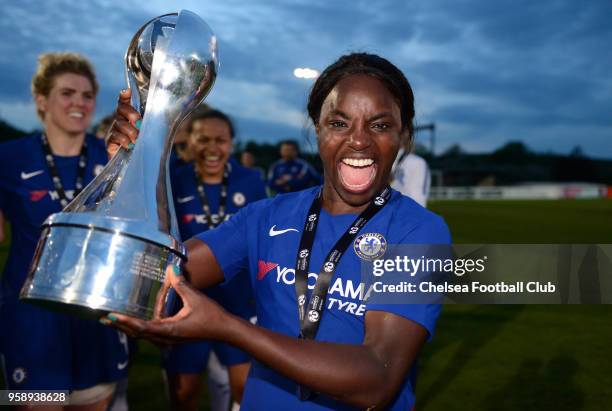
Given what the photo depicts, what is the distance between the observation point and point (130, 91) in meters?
1.73

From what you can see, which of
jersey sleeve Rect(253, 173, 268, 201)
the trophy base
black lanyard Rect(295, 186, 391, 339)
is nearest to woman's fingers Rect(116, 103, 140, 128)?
the trophy base

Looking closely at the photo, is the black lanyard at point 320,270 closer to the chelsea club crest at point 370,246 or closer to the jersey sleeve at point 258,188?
the chelsea club crest at point 370,246

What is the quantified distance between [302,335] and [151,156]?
663mm

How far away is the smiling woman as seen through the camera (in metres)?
1.58

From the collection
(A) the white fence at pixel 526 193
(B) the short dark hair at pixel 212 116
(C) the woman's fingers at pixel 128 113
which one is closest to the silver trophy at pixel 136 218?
(C) the woman's fingers at pixel 128 113

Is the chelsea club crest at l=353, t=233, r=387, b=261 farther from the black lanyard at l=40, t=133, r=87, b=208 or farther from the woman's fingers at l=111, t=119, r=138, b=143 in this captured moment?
the black lanyard at l=40, t=133, r=87, b=208

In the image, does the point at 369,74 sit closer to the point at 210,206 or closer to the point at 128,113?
the point at 128,113

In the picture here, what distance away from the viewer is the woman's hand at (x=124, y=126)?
1.63m

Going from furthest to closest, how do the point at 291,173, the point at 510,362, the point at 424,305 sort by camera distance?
the point at 291,173 → the point at 510,362 → the point at 424,305

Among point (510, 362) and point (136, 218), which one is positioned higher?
point (136, 218)

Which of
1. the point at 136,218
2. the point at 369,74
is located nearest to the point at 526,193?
the point at 369,74

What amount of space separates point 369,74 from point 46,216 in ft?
6.80

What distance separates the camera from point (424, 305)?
1617 millimetres

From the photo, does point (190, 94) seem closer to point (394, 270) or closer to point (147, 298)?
point (147, 298)
